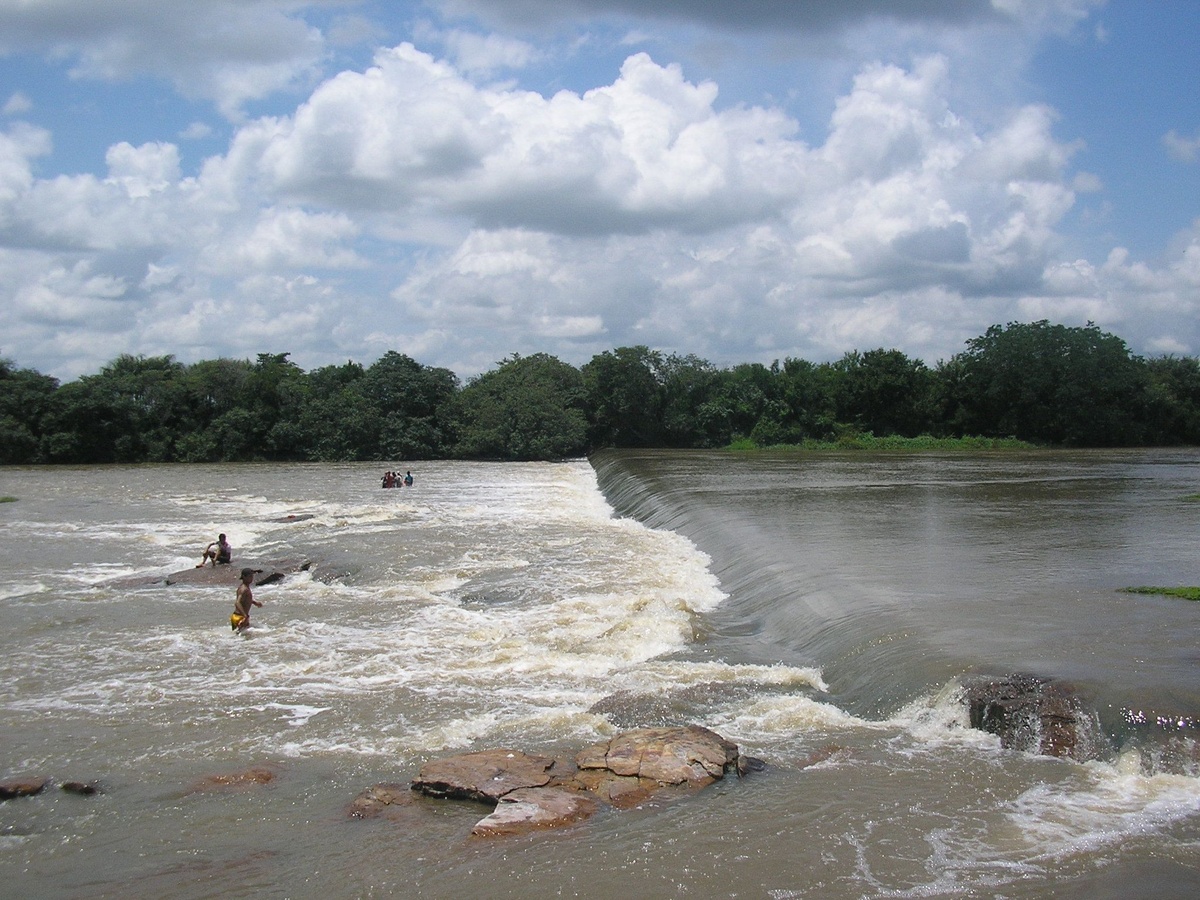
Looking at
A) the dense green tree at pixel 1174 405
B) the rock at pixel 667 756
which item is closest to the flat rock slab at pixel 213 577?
the rock at pixel 667 756

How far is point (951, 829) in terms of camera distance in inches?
274

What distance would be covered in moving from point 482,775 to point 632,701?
2707 mm

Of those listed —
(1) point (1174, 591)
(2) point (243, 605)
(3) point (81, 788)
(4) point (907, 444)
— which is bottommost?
(3) point (81, 788)

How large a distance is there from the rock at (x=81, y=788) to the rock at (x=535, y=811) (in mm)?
3444

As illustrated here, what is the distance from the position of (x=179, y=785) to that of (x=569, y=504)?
24616 millimetres

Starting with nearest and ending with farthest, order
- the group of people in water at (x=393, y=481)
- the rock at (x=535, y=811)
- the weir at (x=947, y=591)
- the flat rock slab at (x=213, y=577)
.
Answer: the rock at (x=535, y=811)
the weir at (x=947, y=591)
the flat rock slab at (x=213, y=577)
the group of people in water at (x=393, y=481)

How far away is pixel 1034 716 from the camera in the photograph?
28.2ft

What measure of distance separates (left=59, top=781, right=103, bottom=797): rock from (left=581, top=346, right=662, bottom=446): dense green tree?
60108mm

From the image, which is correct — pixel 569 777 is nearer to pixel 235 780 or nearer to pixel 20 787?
pixel 235 780

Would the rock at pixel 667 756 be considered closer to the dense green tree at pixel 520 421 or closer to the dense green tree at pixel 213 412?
the dense green tree at pixel 520 421

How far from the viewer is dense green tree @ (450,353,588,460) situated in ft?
204

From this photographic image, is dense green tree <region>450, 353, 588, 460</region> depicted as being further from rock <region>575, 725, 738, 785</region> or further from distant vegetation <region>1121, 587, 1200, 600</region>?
rock <region>575, 725, 738, 785</region>

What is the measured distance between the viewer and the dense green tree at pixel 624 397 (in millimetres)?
67812

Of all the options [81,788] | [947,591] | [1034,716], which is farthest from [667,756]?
[947,591]
